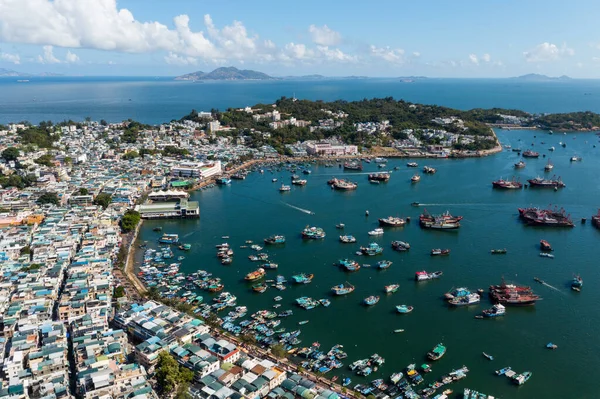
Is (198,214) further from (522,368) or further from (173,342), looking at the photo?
(522,368)

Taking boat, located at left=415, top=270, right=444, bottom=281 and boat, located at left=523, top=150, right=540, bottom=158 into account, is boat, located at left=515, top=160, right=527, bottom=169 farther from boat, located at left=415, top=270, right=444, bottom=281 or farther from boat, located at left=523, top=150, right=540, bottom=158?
boat, located at left=415, top=270, right=444, bottom=281

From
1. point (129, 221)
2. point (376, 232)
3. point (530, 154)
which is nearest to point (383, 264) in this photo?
point (376, 232)

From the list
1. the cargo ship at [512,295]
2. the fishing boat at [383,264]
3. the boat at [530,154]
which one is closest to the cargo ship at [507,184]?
the boat at [530,154]

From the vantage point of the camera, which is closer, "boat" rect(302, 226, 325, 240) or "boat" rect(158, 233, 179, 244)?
"boat" rect(158, 233, 179, 244)

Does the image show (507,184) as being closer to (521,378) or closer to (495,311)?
(495,311)

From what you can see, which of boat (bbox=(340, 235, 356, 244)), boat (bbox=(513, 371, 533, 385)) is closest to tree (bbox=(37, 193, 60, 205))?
boat (bbox=(340, 235, 356, 244))

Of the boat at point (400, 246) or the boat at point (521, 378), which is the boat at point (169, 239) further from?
the boat at point (521, 378)
